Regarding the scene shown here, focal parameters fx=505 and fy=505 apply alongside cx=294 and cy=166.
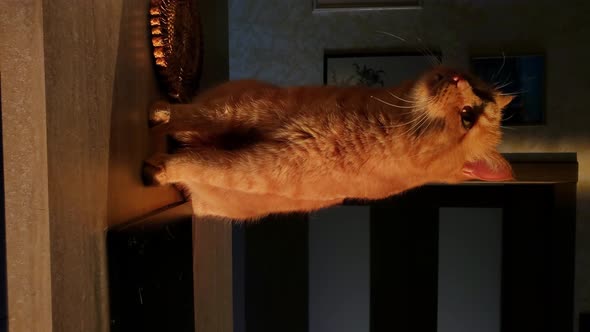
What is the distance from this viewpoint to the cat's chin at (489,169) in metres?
1.46

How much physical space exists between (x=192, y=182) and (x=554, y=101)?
3.05 meters

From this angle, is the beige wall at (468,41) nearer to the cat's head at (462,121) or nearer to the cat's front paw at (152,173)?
the cat's head at (462,121)

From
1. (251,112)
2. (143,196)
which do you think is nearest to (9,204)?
(143,196)

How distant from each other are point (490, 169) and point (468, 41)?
2547 mm

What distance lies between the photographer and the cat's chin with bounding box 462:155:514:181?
4.78 feet

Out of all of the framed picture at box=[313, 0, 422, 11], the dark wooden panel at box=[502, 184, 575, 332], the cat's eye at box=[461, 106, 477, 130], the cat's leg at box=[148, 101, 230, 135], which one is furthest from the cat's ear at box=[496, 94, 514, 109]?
the framed picture at box=[313, 0, 422, 11]

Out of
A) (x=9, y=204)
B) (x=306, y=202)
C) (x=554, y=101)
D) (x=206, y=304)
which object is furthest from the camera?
(x=554, y=101)

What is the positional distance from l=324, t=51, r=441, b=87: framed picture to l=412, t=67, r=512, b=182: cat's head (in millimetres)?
2210

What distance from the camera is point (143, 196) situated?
1.43 meters

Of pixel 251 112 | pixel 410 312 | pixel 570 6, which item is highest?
pixel 570 6

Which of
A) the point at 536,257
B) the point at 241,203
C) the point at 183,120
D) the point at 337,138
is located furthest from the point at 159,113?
the point at 536,257

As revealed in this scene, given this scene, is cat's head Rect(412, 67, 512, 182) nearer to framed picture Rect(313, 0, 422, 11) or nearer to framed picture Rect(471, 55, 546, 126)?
framed picture Rect(471, 55, 546, 126)

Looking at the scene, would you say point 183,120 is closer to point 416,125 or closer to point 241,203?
point 241,203

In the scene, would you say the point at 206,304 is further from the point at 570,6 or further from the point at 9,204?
the point at 570,6
